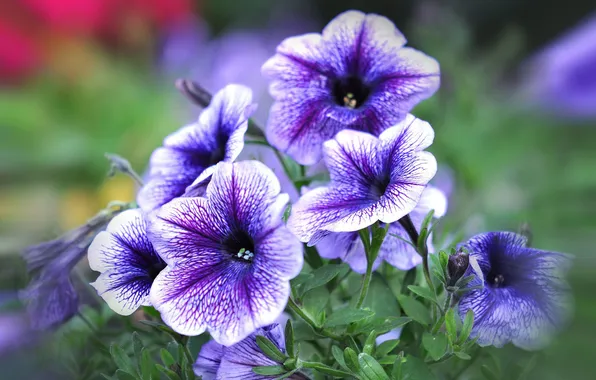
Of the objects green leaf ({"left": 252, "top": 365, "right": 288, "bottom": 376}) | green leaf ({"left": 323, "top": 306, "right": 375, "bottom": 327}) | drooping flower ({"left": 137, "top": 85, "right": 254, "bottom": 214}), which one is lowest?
green leaf ({"left": 252, "top": 365, "right": 288, "bottom": 376})

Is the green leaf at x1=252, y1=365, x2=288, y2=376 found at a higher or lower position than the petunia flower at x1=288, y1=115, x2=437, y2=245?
lower

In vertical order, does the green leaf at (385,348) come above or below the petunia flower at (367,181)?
below

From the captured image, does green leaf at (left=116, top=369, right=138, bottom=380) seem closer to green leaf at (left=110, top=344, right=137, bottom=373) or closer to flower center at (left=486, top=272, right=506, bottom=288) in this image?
green leaf at (left=110, top=344, right=137, bottom=373)

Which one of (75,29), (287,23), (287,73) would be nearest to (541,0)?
(287,23)

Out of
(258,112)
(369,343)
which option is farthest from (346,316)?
(258,112)


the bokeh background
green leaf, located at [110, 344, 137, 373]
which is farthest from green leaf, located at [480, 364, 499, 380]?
green leaf, located at [110, 344, 137, 373]

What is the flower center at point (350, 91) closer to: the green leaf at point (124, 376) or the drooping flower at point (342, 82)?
the drooping flower at point (342, 82)

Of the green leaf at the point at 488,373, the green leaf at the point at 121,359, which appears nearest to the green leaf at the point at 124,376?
the green leaf at the point at 121,359

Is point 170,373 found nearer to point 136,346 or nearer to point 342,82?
point 136,346

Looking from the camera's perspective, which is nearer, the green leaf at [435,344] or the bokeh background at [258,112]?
the green leaf at [435,344]
